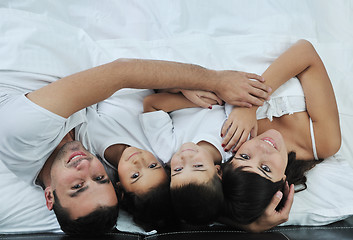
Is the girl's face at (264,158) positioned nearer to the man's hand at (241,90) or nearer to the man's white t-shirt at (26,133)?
the man's hand at (241,90)

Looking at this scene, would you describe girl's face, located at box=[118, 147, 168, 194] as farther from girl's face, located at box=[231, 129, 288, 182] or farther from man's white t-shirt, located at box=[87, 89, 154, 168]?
girl's face, located at box=[231, 129, 288, 182]

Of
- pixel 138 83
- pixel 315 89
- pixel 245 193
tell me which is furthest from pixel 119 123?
pixel 315 89

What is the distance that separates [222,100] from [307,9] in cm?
78

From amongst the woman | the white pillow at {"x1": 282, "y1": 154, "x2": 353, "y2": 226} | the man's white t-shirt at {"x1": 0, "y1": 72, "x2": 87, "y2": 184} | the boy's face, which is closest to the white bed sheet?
the white pillow at {"x1": 282, "y1": 154, "x2": 353, "y2": 226}

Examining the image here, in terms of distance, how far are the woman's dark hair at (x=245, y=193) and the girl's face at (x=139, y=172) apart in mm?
262

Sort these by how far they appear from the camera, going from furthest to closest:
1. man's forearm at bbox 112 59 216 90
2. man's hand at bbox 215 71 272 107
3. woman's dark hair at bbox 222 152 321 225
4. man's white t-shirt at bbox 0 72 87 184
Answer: man's hand at bbox 215 71 272 107
man's forearm at bbox 112 59 216 90
woman's dark hair at bbox 222 152 321 225
man's white t-shirt at bbox 0 72 87 184

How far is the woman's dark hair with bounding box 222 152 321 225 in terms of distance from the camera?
54.3 inches

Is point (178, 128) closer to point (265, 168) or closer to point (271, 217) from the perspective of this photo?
point (265, 168)

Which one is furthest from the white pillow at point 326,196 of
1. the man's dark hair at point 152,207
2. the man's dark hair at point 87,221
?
the man's dark hair at point 87,221

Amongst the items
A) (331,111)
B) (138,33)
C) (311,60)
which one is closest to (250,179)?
(331,111)

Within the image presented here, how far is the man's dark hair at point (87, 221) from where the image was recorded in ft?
4.36

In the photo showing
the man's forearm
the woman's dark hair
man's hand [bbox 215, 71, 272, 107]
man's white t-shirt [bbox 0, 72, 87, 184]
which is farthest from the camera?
man's hand [bbox 215, 71, 272, 107]

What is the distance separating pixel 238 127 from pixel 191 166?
0.30 metres

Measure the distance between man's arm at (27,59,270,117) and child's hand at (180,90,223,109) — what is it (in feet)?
0.09
